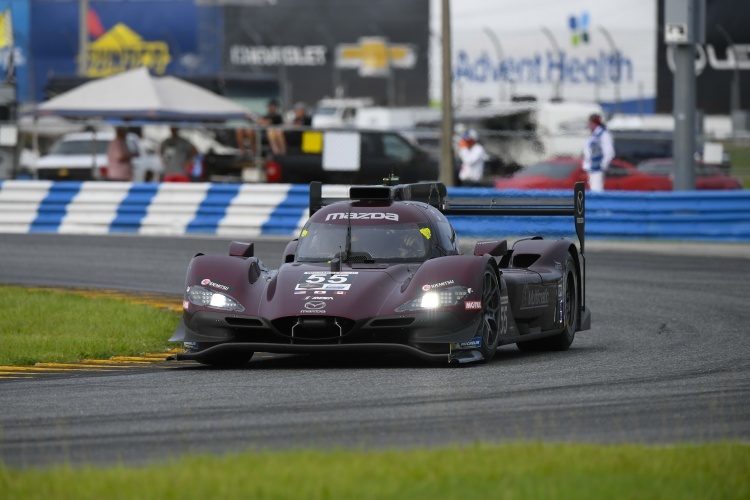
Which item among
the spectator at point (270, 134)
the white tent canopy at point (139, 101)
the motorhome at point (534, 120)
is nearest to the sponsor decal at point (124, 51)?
the motorhome at point (534, 120)

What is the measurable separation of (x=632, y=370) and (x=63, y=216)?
16158 millimetres

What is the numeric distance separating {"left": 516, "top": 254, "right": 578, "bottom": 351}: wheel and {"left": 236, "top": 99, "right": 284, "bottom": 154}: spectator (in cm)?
1574

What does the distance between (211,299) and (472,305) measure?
1.79 m

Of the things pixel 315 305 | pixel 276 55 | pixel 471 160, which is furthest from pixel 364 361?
Result: pixel 276 55

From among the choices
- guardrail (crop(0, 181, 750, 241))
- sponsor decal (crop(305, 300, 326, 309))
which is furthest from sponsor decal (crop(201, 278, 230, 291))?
guardrail (crop(0, 181, 750, 241))

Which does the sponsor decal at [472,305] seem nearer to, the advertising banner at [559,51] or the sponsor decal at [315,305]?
the sponsor decal at [315,305]

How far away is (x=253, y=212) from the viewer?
2403cm

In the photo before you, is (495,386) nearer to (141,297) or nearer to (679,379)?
(679,379)

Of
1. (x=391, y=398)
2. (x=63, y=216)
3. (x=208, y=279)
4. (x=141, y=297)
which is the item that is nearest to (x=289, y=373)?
(x=208, y=279)

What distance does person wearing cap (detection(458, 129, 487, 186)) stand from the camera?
2789 cm

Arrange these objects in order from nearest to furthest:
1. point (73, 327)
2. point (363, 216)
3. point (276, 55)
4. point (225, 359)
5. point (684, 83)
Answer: point (225, 359)
point (363, 216)
point (73, 327)
point (684, 83)
point (276, 55)

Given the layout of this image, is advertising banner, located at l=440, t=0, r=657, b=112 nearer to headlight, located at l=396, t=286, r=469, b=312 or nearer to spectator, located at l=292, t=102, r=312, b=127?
spectator, located at l=292, t=102, r=312, b=127

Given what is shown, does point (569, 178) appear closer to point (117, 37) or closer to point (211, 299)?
point (211, 299)

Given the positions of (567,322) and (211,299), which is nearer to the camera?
(211,299)
